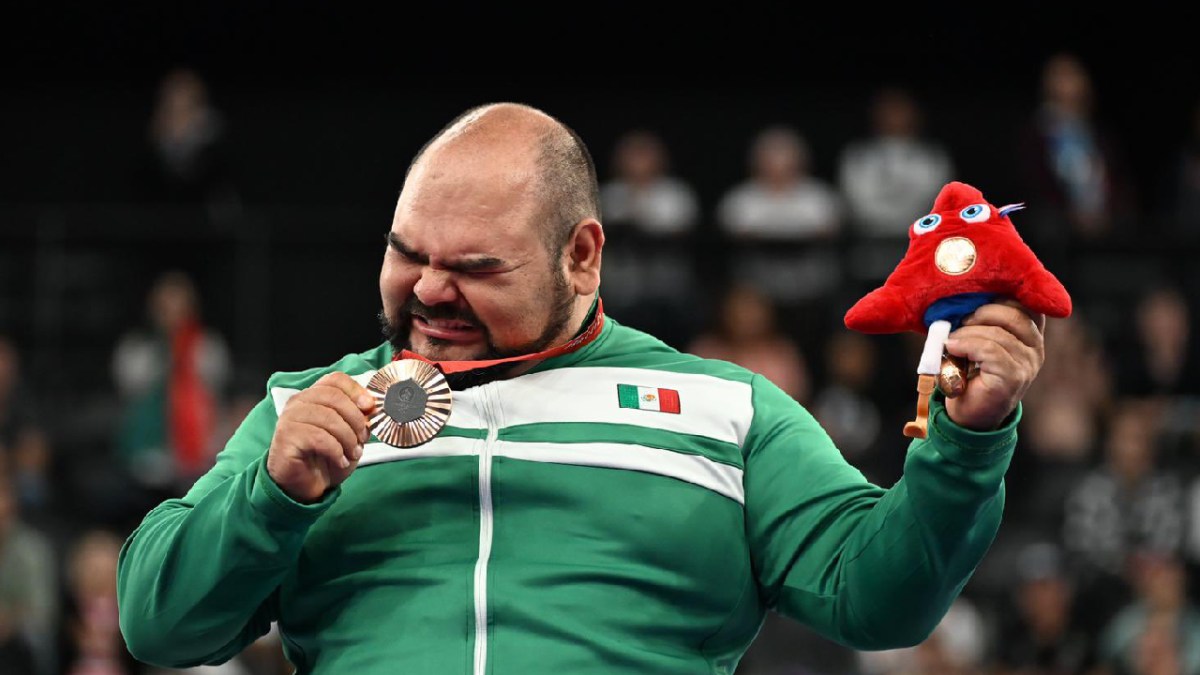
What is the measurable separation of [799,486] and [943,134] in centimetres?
1026

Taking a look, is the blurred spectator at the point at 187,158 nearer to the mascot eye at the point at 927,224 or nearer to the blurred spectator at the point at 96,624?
the blurred spectator at the point at 96,624

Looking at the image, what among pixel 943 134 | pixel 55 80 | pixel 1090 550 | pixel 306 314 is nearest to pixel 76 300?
pixel 306 314

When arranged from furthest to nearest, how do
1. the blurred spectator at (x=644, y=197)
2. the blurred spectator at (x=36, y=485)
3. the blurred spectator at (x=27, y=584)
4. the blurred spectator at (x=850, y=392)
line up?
the blurred spectator at (x=644, y=197)
the blurred spectator at (x=36, y=485)
the blurred spectator at (x=850, y=392)
the blurred spectator at (x=27, y=584)

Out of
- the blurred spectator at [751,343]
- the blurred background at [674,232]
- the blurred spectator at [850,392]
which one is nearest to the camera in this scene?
the blurred background at [674,232]

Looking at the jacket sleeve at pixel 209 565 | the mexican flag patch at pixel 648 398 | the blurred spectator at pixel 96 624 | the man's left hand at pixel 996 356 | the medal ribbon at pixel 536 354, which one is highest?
the man's left hand at pixel 996 356

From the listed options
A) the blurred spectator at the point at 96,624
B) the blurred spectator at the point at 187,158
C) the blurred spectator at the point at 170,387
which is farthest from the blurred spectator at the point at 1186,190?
the blurred spectator at the point at 96,624

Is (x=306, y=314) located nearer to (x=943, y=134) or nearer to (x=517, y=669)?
(x=943, y=134)

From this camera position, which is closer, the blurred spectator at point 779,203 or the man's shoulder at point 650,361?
the man's shoulder at point 650,361

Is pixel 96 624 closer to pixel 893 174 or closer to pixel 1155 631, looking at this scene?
pixel 1155 631

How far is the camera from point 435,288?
2.97 meters

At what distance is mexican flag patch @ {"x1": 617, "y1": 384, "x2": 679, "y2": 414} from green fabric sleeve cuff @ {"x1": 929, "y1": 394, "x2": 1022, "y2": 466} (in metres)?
0.58

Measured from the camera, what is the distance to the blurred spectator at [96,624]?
7801 mm

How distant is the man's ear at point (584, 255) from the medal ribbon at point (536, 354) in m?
0.08

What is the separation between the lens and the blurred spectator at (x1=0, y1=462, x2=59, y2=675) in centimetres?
818
